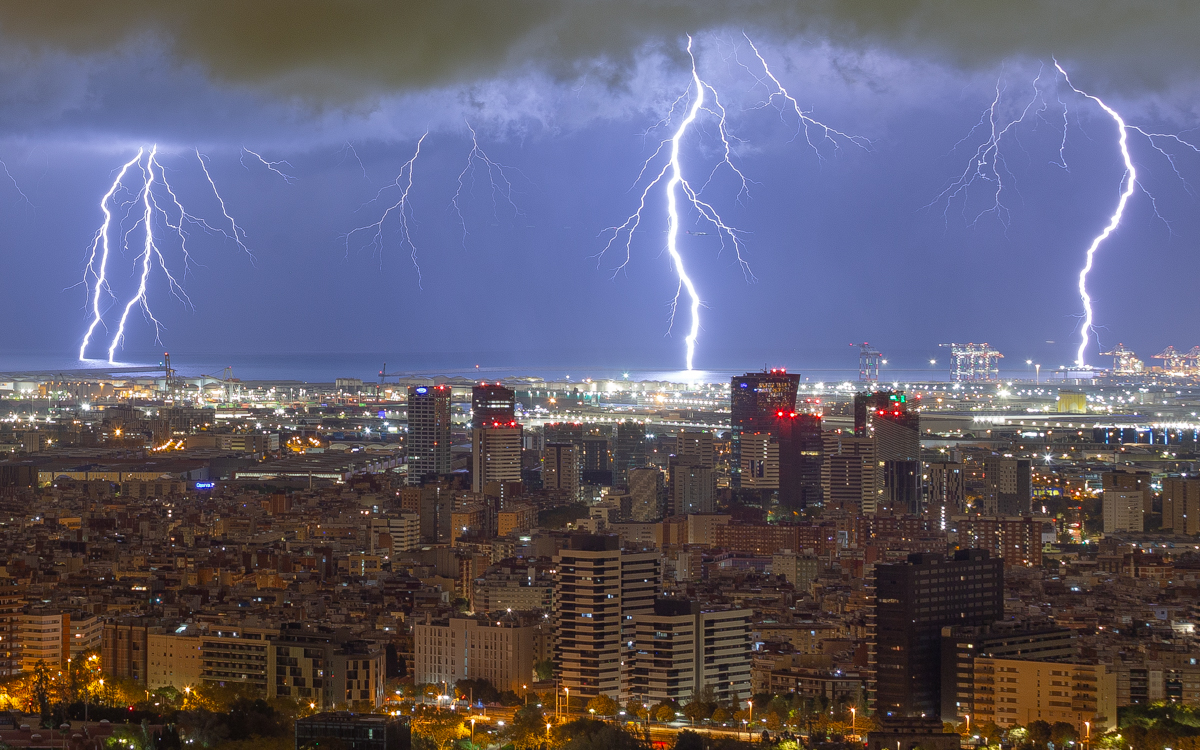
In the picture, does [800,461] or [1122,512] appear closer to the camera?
[1122,512]

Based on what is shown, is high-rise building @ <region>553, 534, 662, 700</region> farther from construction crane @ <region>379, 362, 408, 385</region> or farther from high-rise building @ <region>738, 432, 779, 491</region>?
construction crane @ <region>379, 362, 408, 385</region>

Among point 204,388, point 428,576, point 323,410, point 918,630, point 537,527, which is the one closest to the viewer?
point 918,630

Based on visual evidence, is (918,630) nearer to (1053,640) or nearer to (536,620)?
(1053,640)

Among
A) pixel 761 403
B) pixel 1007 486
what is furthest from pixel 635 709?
pixel 761 403

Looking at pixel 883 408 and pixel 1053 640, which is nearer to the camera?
pixel 1053 640

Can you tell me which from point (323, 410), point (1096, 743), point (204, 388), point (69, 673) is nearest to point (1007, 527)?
point (1096, 743)

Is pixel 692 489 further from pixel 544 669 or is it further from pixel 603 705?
pixel 603 705

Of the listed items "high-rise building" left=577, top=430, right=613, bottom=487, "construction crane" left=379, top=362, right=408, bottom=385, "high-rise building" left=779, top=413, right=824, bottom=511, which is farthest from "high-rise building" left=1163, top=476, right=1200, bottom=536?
"construction crane" left=379, top=362, right=408, bottom=385
